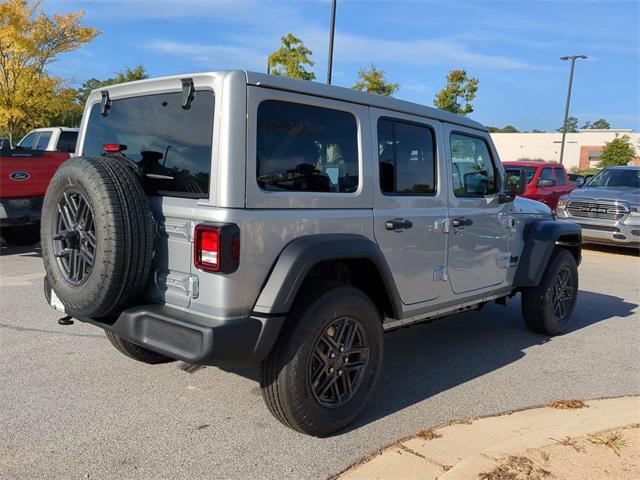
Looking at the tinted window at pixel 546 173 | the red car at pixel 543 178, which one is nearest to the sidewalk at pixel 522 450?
the red car at pixel 543 178

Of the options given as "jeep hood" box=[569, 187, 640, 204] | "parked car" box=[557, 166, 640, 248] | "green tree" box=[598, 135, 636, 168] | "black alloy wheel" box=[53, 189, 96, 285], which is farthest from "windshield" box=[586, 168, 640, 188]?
"green tree" box=[598, 135, 636, 168]

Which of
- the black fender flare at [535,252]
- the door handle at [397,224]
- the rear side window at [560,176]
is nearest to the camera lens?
the door handle at [397,224]

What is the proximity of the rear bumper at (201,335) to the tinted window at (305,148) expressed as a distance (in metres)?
0.74

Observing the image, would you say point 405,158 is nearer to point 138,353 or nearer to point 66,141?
point 138,353

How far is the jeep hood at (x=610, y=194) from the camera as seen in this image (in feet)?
36.9

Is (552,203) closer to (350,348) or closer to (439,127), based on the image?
(439,127)

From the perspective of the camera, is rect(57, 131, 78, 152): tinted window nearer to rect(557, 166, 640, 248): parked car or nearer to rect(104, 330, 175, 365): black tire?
rect(104, 330, 175, 365): black tire

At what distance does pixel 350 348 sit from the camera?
3463mm

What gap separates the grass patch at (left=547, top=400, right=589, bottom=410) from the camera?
397cm

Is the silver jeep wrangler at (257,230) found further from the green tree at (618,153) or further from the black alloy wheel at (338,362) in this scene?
the green tree at (618,153)

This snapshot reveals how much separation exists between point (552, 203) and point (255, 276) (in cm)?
1279

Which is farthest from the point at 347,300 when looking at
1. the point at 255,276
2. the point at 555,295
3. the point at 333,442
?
the point at 555,295

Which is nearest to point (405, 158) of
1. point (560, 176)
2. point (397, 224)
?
point (397, 224)

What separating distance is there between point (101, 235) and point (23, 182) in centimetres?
585
